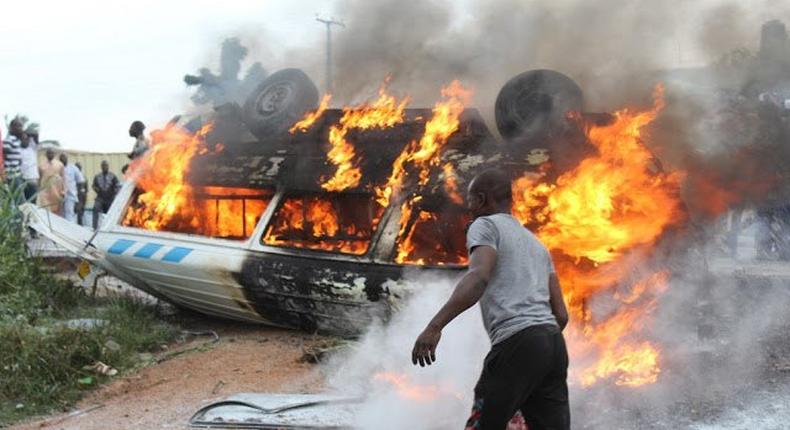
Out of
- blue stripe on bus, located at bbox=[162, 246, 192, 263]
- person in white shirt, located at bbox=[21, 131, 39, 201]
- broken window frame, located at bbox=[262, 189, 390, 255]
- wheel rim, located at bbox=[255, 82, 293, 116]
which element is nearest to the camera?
broken window frame, located at bbox=[262, 189, 390, 255]

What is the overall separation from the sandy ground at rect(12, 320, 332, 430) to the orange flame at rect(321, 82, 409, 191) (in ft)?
4.32

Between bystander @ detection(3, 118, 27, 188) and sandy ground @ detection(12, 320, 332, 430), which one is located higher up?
bystander @ detection(3, 118, 27, 188)

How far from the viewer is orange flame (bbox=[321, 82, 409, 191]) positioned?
261 inches

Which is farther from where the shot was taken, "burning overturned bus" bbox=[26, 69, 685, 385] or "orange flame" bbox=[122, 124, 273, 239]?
"orange flame" bbox=[122, 124, 273, 239]

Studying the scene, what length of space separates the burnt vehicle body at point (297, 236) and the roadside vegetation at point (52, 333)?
50cm

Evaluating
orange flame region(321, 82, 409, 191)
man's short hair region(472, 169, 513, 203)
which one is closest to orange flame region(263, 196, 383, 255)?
orange flame region(321, 82, 409, 191)

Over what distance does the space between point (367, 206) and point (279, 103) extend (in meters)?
1.56

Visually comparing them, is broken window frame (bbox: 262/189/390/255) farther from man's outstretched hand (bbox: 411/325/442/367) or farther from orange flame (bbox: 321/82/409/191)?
man's outstretched hand (bbox: 411/325/442/367)

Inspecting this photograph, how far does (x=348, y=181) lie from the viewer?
260 inches

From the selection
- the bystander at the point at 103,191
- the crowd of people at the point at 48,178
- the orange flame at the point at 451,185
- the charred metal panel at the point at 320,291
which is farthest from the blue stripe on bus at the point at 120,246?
the bystander at the point at 103,191

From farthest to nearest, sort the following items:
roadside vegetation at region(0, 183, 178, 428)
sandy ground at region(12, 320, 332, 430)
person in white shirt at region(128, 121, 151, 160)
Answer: person in white shirt at region(128, 121, 151, 160)
roadside vegetation at region(0, 183, 178, 428)
sandy ground at region(12, 320, 332, 430)

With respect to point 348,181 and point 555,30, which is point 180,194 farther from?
point 555,30

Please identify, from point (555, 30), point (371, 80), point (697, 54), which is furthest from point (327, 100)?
point (697, 54)

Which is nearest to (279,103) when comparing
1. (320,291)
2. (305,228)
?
(305,228)
